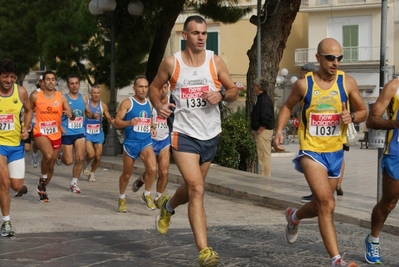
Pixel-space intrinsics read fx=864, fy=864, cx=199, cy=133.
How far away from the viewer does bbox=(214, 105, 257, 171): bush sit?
17.3 m

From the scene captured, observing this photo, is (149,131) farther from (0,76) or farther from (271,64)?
(271,64)

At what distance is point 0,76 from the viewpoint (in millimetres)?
9281

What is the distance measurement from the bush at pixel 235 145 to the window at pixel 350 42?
113 ft

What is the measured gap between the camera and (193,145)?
7359 millimetres

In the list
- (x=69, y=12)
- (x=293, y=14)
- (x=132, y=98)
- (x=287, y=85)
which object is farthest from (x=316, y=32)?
(x=132, y=98)

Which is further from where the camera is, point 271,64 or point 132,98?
point 271,64

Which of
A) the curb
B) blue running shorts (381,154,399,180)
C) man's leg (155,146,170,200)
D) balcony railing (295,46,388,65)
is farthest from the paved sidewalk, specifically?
balcony railing (295,46,388,65)

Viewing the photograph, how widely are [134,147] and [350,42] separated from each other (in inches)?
1635

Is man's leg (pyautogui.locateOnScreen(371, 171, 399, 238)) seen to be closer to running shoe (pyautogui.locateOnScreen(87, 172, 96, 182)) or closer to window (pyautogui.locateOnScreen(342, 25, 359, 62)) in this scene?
running shoe (pyautogui.locateOnScreen(87, 172, 96, 182))

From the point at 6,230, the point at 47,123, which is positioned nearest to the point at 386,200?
the point at 6,230

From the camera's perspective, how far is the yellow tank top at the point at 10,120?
9328 millimetres

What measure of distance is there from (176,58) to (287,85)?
4294cm

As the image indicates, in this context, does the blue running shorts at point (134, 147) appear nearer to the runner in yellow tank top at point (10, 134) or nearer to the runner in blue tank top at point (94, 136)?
the runner in yellow tank top at point (10, 134)

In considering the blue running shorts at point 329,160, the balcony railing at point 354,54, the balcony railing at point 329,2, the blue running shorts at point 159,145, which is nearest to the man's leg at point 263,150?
the blue running shorts at point 159,145
